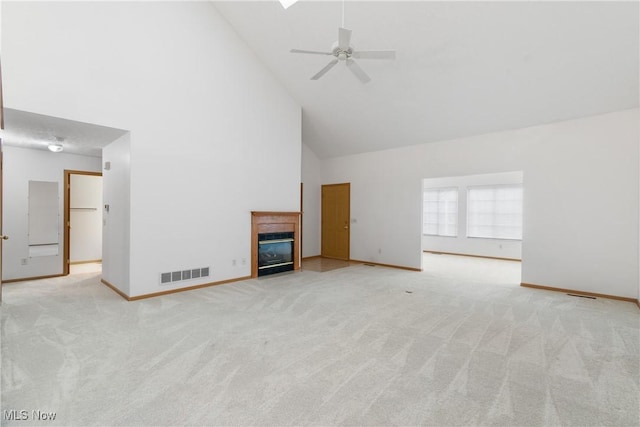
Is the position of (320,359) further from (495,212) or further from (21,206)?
(495,212)

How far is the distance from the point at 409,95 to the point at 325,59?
5.39 ft

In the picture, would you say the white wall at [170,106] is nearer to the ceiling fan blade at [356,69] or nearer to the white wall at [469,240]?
the ceiling fan blade at [356,69]

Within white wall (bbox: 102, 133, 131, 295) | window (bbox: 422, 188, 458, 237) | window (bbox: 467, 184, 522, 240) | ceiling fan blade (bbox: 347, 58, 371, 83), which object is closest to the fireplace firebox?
white wall (bbox: 102, 133, 131, 295)

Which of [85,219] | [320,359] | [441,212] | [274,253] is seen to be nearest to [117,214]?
[274,253]

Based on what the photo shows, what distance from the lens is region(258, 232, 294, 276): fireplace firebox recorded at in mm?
5840

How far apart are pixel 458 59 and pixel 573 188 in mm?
2842

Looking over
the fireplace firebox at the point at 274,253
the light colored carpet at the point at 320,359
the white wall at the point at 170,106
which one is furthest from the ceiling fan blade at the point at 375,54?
the fireplace firebox at the point at 274,253

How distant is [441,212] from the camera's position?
998 cm

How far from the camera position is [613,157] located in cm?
449

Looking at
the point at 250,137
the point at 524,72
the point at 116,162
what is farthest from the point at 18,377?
the point at 524,72

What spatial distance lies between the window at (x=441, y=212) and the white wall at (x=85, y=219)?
9.95 m

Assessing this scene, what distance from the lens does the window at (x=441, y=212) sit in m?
9.67

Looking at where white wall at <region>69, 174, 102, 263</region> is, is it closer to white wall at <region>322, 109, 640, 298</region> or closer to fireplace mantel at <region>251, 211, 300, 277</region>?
fireplace mantel at <region>251, 211, 300, 277</region>

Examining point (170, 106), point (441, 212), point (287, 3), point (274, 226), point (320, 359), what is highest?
point (287, 3)
